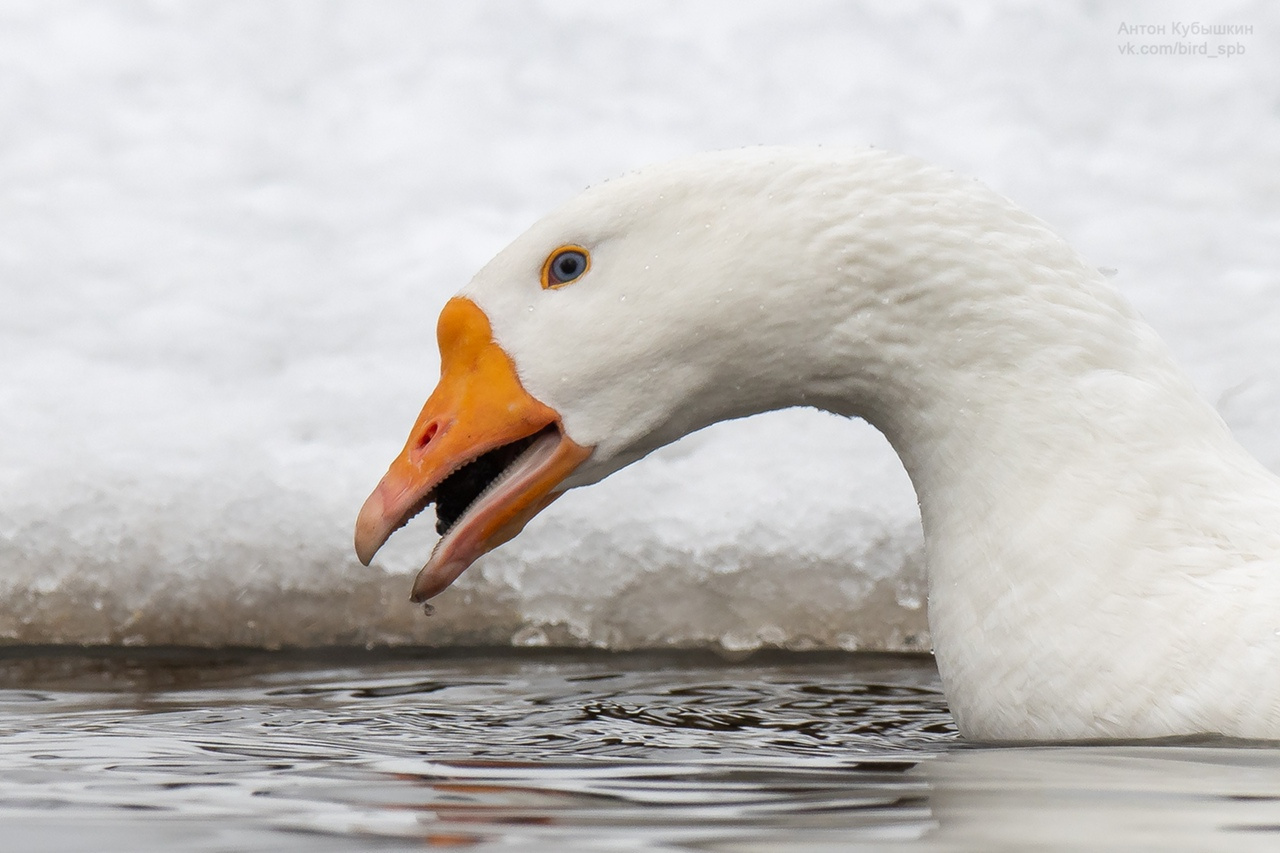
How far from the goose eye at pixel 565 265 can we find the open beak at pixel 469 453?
0.15 metres

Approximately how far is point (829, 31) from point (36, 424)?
18.4 feet

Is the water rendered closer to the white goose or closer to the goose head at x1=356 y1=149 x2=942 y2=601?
the white goose

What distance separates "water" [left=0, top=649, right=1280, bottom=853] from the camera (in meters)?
1.70

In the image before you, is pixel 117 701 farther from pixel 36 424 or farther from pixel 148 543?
pixel 36 424

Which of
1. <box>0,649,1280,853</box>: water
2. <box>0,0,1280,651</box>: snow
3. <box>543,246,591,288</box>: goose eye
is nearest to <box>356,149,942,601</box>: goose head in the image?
<box>543,246,591,288</box>: goose eye

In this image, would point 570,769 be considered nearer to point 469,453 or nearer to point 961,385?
point 469,453

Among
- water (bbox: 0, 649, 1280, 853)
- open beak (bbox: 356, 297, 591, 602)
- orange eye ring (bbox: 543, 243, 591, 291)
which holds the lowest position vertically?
water (bbox: 0, 649, 1280, 853)

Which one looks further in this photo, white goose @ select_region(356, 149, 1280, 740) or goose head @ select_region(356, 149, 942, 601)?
goose head @ select_region(356, 149, 942, 601)

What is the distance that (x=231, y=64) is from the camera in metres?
9.56

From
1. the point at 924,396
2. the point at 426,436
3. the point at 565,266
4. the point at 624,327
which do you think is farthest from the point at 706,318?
the point at 426,436

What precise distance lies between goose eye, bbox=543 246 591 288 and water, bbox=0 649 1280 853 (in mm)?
880

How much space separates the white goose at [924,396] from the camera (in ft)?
8.77

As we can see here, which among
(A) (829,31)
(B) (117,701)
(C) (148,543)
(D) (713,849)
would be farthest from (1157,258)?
(D) (713,849)

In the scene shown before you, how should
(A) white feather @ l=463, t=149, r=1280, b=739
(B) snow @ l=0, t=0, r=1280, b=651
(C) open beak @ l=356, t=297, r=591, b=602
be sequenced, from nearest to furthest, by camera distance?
(A) white feather @ l=463, t=149, r=1280, b=739 < (C) open beak @ l=356, t=297, r=591, b=602 < (B) snow @ l=0, t=0, r=1280, b=651
